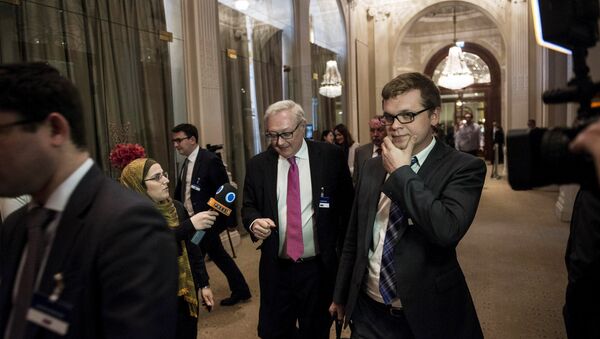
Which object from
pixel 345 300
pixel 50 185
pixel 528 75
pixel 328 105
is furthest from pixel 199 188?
pixel 528 75

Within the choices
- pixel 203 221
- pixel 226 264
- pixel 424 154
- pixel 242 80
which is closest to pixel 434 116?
pixel 424 154

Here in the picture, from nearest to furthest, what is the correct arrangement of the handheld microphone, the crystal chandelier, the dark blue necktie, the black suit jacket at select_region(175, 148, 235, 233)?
the dark blue necktie, the handheld microphone, the black suit jacket at select_region(175, 148, 235, 233), the crystal chandelier

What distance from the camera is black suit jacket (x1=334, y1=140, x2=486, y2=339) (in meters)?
1.52

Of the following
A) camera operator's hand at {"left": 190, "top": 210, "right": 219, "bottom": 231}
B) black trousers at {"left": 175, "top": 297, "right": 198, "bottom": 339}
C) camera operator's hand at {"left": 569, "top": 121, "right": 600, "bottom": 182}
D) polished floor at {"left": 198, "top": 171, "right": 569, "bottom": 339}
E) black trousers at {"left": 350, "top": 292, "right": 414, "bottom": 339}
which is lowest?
polished floor at {"left": 198, "top": 171, "right": 569, "bottom": 339}

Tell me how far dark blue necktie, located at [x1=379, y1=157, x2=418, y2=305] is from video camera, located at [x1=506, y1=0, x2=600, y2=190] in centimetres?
76

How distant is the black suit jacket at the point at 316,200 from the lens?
235 cm

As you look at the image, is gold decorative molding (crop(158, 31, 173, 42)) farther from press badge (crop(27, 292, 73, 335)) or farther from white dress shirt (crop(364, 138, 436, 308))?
press badge (crop(27, 292, 73, 335))

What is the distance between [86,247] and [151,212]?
147 millimetres

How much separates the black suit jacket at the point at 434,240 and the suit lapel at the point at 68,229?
38.7 inches

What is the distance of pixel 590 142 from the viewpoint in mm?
772

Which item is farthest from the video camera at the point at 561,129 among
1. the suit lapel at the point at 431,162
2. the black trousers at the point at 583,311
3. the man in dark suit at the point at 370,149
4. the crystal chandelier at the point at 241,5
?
the crystal chandelier at the point at 241,5

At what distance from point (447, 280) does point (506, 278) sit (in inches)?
125

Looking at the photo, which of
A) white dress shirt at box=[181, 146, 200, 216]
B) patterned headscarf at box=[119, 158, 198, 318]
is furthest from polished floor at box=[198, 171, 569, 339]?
patterned headscarf at box=[119, 158, 198, 318]

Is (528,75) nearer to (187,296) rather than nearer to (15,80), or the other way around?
(187,296)
